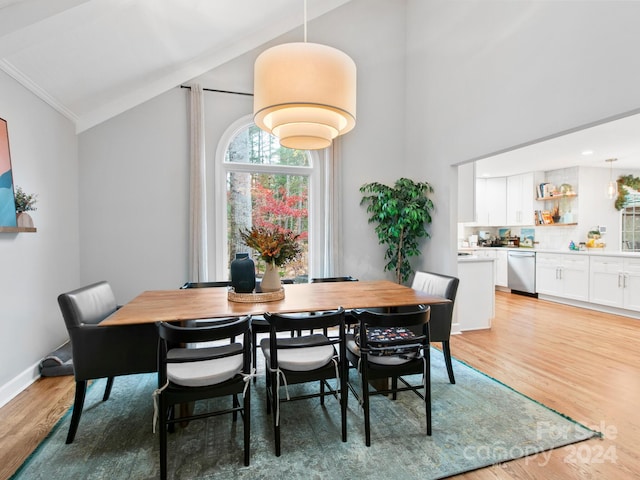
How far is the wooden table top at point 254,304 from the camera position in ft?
6.40

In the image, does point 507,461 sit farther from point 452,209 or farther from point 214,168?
→ point 214,168

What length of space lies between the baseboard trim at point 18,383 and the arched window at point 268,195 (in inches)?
74.0

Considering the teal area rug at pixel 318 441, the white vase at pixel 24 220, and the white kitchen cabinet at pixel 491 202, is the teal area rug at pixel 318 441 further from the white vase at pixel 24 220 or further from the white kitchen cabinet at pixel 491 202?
the white kitchen cabinet at pixel 491 202

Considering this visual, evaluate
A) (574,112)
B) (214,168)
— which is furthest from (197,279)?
(574,112)

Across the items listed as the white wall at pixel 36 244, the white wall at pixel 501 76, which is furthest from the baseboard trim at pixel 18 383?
the white wall at pixel 501 76

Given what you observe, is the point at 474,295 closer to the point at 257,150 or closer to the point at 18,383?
the point at 257,150

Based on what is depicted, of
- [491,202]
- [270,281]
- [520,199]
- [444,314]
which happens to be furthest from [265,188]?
[520,199]

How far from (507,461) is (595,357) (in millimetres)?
2259

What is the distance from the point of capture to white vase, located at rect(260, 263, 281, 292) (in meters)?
2.45

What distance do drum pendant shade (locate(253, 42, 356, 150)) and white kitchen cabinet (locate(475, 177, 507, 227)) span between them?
20.9 ft

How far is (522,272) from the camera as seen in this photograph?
21.3 feet

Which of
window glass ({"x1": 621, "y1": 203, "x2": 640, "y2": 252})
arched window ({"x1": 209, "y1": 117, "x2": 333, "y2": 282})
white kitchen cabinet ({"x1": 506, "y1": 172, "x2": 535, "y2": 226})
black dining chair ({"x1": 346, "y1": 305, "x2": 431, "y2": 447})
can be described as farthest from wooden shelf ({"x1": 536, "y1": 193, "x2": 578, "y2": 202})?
black dining chair ({"x1": 346, "y1": 305, "x2": 431, "y2": 447})

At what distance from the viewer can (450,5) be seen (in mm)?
4027

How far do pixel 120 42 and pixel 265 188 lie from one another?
215cm
